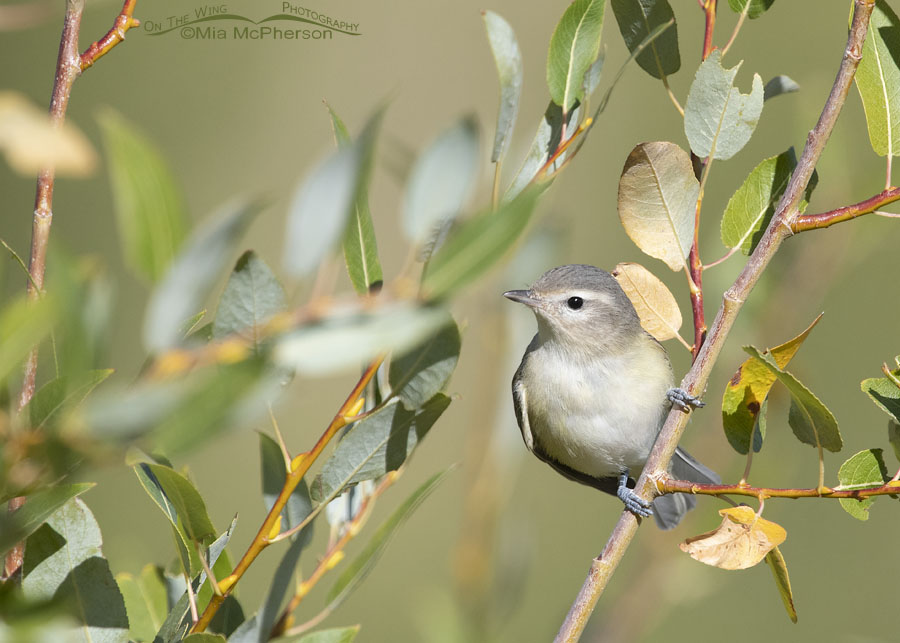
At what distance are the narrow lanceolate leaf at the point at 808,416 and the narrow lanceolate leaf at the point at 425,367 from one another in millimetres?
263

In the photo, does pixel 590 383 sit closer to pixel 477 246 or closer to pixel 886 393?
pixel 886 393

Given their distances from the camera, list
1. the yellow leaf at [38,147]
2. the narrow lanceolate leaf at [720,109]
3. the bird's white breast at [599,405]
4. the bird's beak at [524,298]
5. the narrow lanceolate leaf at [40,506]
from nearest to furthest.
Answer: the yellow leaf at [38,147] → the narrow lanceolate leaf at [40,506] → the narrow lanceolate leaf at [720,109] → the bird's beak at [524,298] → the bird's white breast at [599,405]

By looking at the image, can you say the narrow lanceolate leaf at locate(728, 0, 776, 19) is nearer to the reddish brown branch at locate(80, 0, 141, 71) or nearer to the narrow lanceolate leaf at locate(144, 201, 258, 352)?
the reddish brown branch at locate(80, 0, 141, 71)

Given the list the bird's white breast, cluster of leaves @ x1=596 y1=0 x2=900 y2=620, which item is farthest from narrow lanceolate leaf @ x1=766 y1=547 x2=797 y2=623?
the bird's white breast

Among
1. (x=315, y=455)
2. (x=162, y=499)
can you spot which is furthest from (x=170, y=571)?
(x=315, y=455)

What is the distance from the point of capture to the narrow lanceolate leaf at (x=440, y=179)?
1.78ft

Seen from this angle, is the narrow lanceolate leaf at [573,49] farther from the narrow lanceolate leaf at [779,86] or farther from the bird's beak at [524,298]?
the bird's beak at [524,298]

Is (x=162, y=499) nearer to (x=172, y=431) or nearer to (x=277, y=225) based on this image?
(x=172, y=431)

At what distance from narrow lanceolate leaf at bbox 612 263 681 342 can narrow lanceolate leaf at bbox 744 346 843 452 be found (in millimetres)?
214

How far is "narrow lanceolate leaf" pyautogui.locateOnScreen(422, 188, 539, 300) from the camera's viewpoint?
0.47 m

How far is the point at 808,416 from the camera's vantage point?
34.4 inches

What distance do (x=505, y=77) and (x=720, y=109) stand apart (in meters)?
0.28

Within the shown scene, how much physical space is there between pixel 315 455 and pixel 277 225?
557cm

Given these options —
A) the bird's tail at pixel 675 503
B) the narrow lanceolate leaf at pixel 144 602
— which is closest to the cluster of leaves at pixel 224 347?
the narrow lanceolate leaf at pixel 144 602
